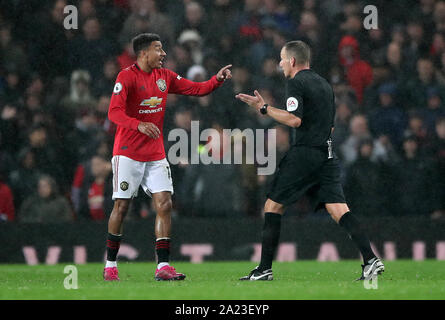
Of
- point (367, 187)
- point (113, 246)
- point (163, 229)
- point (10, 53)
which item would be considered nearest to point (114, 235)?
point (113, 246)

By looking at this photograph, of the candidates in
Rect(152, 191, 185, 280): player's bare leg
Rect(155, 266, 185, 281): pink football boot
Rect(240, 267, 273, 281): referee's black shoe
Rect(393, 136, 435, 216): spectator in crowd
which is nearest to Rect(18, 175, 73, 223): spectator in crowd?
Rect(152, 191, 185, 280): player's bare leg

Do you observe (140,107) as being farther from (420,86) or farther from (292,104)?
(420,86)

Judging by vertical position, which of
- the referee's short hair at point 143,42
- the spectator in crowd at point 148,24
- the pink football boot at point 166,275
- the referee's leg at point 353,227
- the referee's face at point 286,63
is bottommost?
the pink football boot at point 166,275

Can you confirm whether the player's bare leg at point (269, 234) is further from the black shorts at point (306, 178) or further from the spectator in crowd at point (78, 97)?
the spectator in crowd at point (78, 97)

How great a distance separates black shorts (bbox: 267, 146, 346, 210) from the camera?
7609mm

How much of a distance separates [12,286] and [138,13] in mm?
7122

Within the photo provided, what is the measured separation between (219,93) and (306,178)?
16.6 feet

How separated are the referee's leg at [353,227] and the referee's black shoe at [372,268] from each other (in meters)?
0.05

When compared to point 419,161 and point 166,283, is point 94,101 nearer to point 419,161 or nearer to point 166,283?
point 419,161

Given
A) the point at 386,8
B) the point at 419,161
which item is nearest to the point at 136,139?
the point at 419,161

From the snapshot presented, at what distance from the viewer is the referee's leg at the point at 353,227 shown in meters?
7.51

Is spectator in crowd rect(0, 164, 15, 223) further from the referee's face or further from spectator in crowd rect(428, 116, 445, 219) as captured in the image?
spectator in crowd rect(428, 116, 445, 219)

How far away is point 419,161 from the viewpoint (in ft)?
39.1

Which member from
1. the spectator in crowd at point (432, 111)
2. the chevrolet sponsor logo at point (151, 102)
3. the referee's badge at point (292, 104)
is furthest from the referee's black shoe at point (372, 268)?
the spectator in crowd at point (432, 111)
